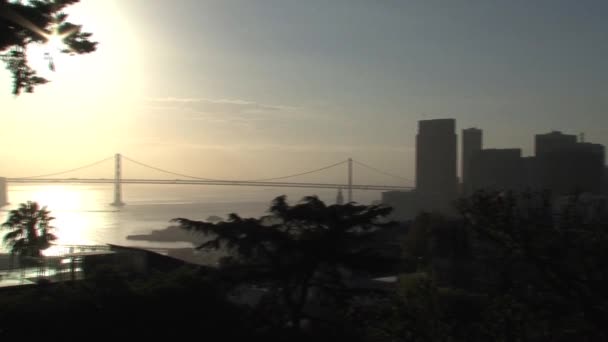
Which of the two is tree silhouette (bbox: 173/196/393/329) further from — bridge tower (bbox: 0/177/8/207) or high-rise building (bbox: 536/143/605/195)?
bridge tower (bbox: 0/177/8/207)

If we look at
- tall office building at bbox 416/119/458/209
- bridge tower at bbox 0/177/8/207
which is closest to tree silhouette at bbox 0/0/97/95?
bridge tower at bbox 0/177/8/207

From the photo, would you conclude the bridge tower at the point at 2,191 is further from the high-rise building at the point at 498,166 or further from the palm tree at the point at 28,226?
the high-rise building at the point at 498,166

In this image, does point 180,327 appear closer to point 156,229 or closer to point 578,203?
point 578,203

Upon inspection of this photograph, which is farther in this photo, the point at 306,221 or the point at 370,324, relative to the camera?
the point at 306,221

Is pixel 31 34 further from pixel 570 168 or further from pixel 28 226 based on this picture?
pixel 570 168

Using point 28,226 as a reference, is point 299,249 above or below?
above

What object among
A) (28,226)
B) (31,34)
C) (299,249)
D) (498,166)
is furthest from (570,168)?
(31,34)

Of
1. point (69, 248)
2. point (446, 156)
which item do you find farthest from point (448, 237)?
point (446, 156)
